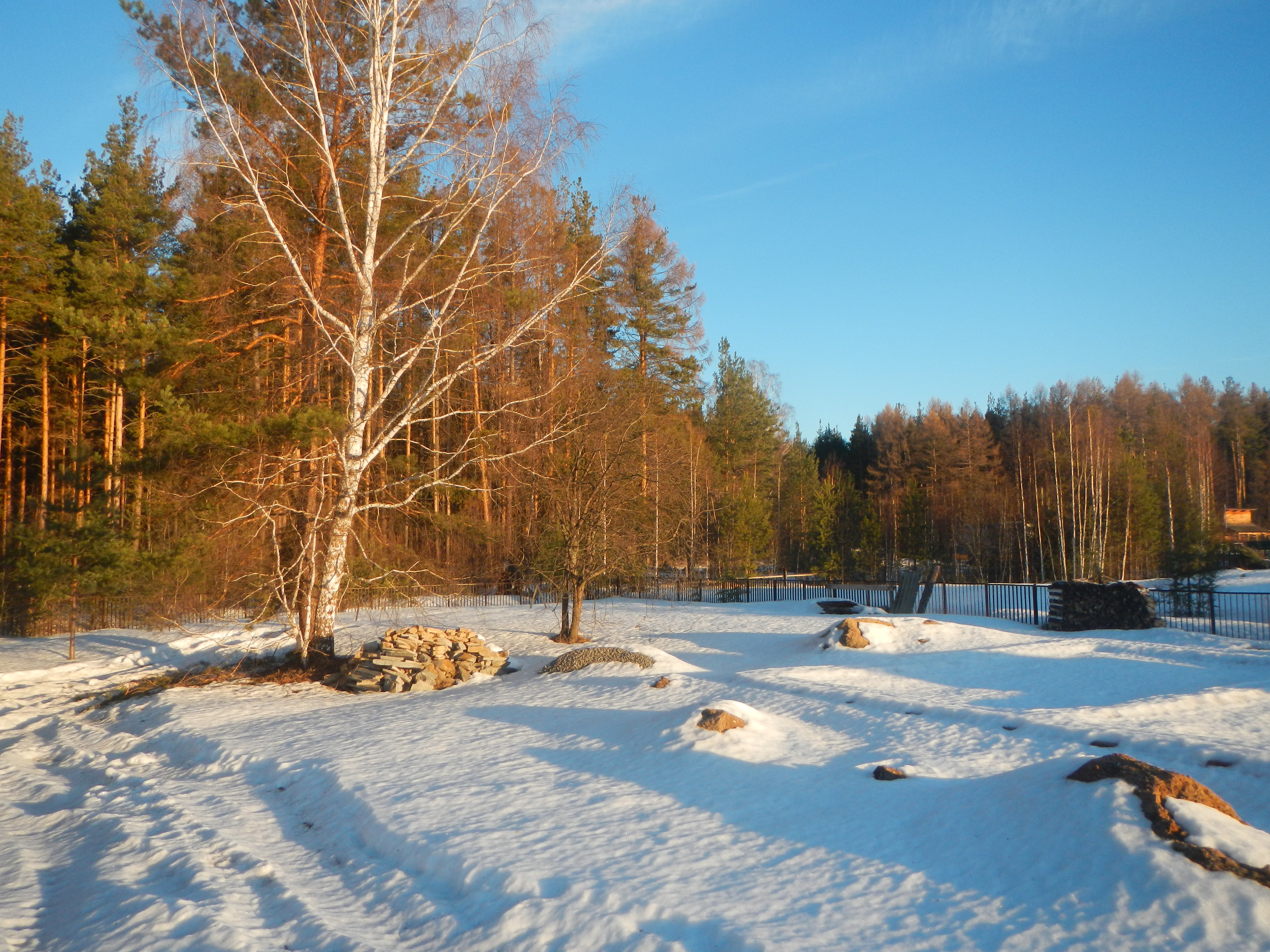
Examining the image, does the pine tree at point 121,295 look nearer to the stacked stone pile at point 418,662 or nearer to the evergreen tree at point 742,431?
the stacked stone pile at point 418,662

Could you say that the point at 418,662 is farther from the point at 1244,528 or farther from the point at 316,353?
the point at 1244,528

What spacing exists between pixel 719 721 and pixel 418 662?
6.69m

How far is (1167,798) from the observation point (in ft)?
15.8

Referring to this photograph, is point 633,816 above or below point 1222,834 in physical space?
below

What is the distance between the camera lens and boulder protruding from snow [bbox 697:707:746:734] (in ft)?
27.2

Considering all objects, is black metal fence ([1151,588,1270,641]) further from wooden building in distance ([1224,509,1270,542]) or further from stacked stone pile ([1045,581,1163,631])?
wooden building in distance ([1224,509,1270,542])

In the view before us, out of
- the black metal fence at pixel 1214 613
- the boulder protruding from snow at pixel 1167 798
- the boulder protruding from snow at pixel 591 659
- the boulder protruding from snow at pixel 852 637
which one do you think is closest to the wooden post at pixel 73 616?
the boulder protruding from snow at pixel 591 659

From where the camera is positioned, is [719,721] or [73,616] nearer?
[719,721]

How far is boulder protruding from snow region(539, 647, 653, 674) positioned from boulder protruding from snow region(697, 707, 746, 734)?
15.6ft

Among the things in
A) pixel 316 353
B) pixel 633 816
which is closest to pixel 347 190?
pixel 316 353

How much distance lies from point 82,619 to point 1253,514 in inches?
2728

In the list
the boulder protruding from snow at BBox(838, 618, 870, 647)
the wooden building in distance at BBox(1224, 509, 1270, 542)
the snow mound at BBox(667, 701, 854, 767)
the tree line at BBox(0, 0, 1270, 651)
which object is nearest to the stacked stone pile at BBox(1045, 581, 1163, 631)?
the tree line at BBox(0, 0, 1270, 651)

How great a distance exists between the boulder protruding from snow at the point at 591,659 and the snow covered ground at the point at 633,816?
0.29m

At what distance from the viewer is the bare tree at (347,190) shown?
41.1ft
